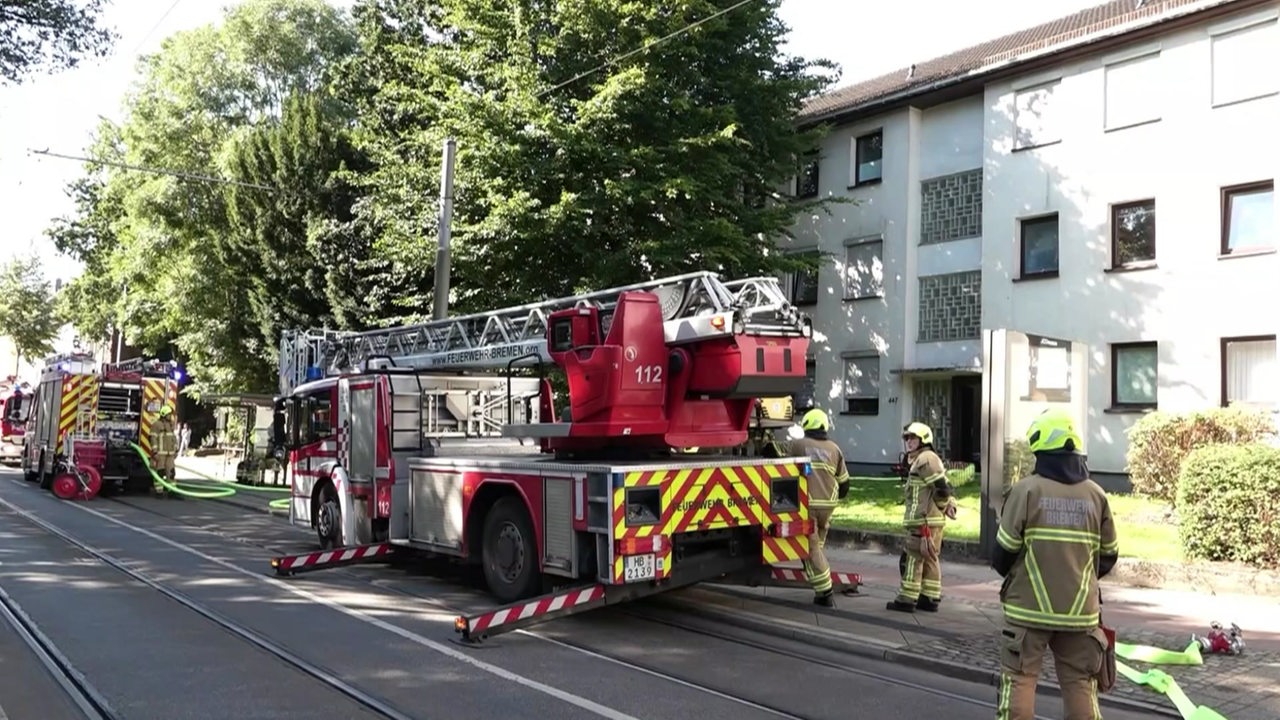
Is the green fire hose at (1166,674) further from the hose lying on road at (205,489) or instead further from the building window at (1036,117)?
the building window at (1036,117)

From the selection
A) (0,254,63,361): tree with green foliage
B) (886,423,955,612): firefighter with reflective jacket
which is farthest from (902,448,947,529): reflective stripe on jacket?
(0,254,63,361): tree with green foliage

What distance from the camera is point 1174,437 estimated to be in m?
14.7

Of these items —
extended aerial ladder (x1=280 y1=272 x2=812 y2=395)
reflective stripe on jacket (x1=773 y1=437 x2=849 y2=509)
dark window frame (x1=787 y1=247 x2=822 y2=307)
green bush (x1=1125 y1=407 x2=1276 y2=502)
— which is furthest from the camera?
dark window frame (x1=787 y1=247 x2=822 y2=307)

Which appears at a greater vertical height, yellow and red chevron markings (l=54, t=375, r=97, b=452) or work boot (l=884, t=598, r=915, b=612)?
yellow and red chevron markings (l=54, t=375, r=97, b=452)

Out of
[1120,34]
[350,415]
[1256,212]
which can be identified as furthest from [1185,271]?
[350,415]

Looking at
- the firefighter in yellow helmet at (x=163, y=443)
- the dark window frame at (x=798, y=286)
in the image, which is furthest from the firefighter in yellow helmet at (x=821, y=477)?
the firefighter in yellow helmet at (x=163, y=443)

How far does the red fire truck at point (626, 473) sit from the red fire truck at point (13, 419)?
2524 cm

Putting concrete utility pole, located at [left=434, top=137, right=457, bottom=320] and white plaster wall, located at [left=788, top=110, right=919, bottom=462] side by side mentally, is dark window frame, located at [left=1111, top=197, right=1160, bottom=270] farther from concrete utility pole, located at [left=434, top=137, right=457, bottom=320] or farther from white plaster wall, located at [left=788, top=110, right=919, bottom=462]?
concrete utility pole, located at [left=434, top=137, right=457, bottom=320]

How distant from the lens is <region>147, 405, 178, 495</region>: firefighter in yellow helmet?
70.4 feet

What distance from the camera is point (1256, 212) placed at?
56.7ft

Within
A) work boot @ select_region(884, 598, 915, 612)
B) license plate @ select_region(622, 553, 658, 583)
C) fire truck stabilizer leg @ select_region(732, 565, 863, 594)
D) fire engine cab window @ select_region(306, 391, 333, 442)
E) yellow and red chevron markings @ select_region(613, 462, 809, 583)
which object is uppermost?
fire engine cab window @ select_region(306, 391, 333, 442)

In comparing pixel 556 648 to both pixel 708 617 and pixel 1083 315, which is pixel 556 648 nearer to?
pixel 708 617

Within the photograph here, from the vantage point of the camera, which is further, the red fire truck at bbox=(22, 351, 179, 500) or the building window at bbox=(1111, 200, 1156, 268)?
the red fire truck at bbox=(22, 351, 179, 500)

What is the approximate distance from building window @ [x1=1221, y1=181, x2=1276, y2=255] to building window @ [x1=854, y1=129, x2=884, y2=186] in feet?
26.4
